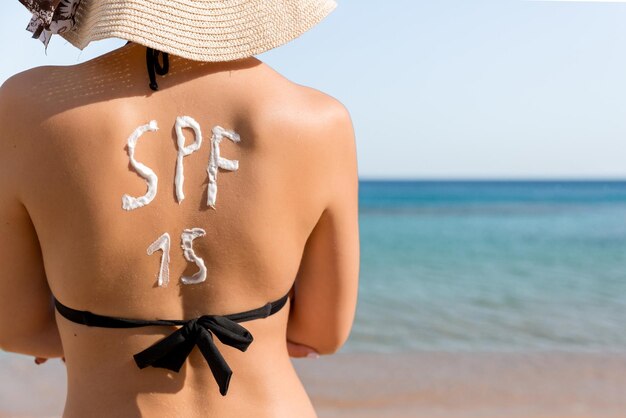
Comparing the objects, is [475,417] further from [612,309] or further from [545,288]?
[545,288]

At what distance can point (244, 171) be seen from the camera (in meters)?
1.03

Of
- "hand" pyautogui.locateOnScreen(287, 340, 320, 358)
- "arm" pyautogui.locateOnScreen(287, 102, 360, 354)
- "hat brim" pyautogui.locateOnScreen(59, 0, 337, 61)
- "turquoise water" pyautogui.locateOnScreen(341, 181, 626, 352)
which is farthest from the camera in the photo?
"turquoise water" pyautogui.locateOnScreen(341, 181, 626, 352)

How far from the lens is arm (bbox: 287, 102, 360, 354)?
1.10 meters

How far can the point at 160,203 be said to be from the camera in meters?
1.02

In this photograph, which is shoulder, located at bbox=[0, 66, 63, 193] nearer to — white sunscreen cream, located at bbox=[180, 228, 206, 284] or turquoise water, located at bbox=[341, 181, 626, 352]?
white sunscreen cream, located at bbox=[180, 228, 206, 284]

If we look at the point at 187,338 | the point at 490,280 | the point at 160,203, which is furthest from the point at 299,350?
the point at 490,280

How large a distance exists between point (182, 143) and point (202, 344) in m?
0.28

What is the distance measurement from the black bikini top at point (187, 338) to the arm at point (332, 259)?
0.18 meters

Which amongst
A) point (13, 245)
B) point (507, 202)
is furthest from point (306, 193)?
point (507, 202)

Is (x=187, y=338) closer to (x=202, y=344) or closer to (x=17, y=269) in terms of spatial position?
(x=202, y=344)

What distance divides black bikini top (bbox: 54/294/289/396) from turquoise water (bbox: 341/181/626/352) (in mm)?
4994

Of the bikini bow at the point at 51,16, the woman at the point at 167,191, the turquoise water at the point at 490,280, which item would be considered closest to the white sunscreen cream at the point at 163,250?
the woman at the point at 167,191

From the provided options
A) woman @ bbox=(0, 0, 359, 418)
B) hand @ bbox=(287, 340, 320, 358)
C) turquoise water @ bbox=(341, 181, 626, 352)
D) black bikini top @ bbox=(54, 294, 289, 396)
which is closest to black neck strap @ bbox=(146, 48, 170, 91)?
woman @ bbox=(0, 0, 359, 418)

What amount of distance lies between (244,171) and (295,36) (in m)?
0.21
